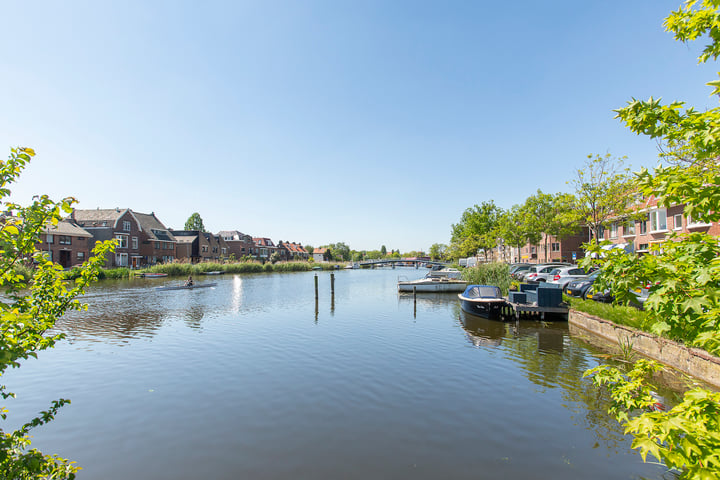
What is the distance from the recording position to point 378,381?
11297mm

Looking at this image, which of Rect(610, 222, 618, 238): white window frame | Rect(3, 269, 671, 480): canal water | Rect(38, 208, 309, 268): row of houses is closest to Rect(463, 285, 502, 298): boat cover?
Rect(3, 269, 671, 480): canal water

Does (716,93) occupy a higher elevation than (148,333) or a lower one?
higher

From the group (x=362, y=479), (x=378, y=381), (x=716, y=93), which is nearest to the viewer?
(x=716, y=93)

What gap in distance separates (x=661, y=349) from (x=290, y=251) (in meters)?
127

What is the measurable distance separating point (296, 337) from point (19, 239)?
14044 mm

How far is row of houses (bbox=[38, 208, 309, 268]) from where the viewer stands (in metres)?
56.8

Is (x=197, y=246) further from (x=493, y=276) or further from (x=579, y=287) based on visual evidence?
(x=579, y=287)

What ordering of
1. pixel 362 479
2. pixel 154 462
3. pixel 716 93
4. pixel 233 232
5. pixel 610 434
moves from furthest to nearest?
pixel 233 232
pixel 610 434
pixel 154 462
pixel 362 479
pixel 716 93

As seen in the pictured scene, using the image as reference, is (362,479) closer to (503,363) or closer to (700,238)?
(700,238)

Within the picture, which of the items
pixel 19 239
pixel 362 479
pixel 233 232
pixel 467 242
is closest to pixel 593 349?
pixel 362 479

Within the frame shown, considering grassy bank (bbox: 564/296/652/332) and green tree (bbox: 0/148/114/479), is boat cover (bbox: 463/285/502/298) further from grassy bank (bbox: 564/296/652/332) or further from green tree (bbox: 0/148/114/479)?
green tree (bbox: 0/148/114/479)

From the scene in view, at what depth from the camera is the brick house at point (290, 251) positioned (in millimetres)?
130575

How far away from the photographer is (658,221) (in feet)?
120

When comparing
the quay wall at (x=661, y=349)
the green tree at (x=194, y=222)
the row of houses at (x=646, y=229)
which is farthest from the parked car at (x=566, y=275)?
the green tree at (x=194, y=222)
